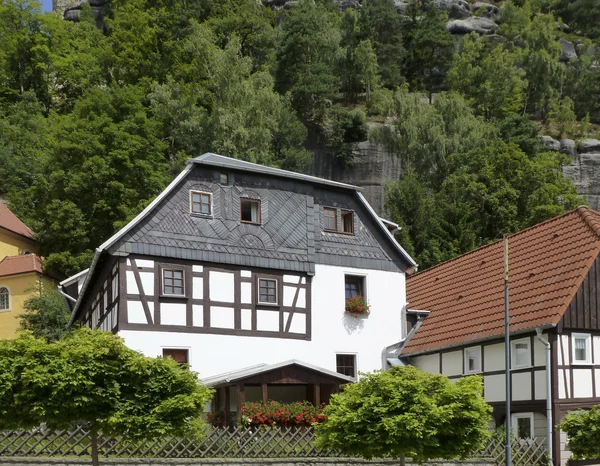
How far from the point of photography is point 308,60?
68.6 meters

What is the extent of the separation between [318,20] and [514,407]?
48850 mm

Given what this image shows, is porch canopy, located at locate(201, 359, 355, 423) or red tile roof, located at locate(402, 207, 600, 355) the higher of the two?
red tile roof, located at locate(402, 207, 600, 355)

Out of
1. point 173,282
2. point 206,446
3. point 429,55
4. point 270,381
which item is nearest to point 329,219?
point 173,282

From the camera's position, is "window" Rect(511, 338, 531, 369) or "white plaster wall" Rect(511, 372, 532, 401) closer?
"white plaster wall" Rect(511, 372, 532, 401)

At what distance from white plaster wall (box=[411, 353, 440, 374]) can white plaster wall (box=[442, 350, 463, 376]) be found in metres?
0.43

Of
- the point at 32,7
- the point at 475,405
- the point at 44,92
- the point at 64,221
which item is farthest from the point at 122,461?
the point at 32,7

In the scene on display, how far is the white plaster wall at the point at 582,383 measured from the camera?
82.5 ft

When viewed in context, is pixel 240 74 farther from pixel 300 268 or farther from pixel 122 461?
pixel 122 461

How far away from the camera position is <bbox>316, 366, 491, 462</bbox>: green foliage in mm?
19125

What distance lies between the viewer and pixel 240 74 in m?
52.1

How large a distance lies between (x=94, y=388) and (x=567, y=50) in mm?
85263

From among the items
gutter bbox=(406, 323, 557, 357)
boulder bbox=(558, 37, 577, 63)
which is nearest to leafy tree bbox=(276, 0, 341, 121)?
boulder bbox=(558, 37, 577, 63)

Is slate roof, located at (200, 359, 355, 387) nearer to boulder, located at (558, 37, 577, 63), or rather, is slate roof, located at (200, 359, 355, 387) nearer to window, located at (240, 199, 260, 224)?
window, located at (240, 199, 260, 224)

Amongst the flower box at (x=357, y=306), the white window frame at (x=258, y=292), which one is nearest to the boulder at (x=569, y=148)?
the flower box at (x=357, y=306)
